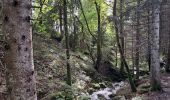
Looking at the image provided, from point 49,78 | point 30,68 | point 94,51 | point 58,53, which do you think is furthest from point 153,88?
point 94,51

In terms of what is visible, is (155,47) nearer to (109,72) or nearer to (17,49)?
(17,49)

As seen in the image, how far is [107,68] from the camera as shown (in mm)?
25938

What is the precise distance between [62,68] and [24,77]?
15.0 metres

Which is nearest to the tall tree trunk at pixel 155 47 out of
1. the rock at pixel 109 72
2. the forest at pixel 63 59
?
the forest at pixel 63 59

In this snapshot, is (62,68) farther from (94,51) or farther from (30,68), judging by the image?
(30,68)

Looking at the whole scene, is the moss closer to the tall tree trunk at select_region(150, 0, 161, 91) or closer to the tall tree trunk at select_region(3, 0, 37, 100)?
the tall tree trunk at select_region(150, 0, 161, 91)

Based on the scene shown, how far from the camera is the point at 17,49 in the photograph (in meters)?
2.38

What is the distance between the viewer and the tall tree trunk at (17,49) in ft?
7.81

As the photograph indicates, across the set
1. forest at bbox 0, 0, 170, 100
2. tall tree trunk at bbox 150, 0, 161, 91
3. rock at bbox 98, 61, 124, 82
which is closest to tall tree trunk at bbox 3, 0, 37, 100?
forest at bbox 0, 0, 170, 100

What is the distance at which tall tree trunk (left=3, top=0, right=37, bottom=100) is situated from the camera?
238 centimetres

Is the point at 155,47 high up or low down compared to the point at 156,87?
up

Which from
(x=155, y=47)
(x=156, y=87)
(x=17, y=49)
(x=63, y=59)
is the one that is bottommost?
(x=156, y=87)

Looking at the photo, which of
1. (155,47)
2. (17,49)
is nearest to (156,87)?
(155,47)

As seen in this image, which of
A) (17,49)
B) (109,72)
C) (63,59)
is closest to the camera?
(17,49)
